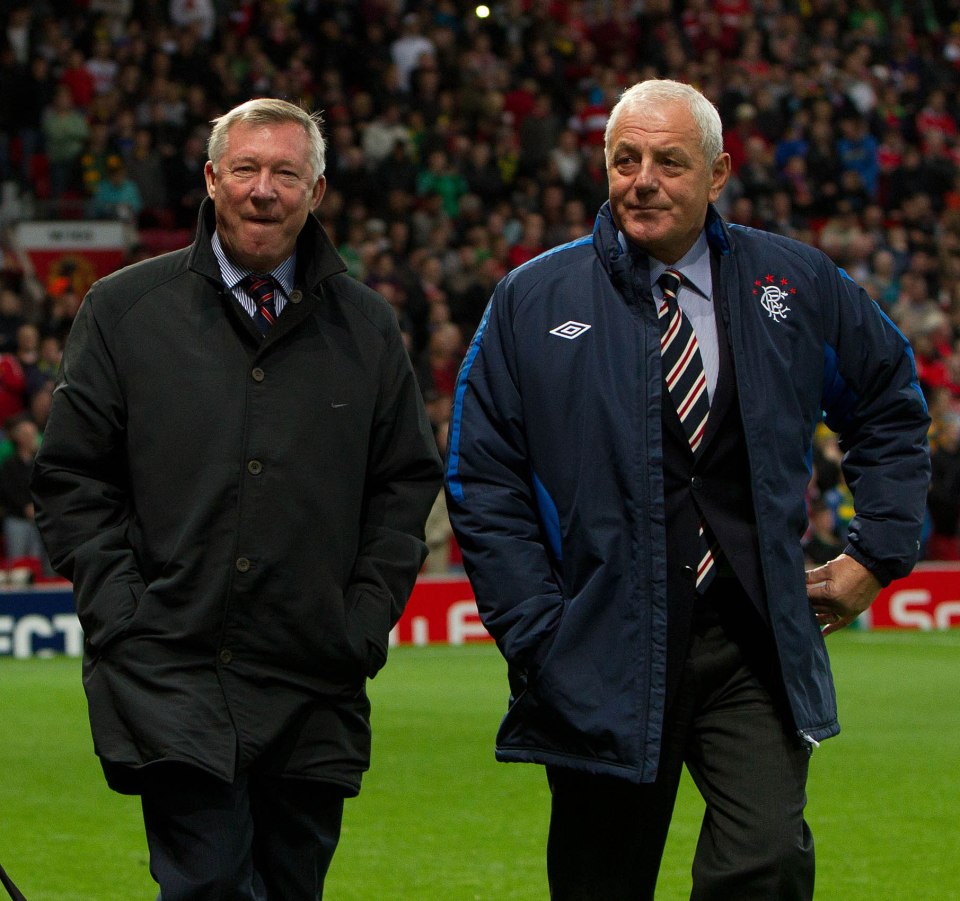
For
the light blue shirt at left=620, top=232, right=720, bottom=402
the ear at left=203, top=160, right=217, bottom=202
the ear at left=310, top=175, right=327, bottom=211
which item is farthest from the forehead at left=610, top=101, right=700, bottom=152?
the ear at left=203, top=160, right=217, bottom=202

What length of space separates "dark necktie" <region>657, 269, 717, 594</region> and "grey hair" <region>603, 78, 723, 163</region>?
1.03 ft

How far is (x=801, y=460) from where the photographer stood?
4152 mm

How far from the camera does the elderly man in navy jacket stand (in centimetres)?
401

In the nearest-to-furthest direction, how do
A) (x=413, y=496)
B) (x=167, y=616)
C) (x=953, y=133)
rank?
(x=167, y=616)
(x=413, y=496)
(x=953, y=133)

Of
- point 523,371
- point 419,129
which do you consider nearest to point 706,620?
point 523,371

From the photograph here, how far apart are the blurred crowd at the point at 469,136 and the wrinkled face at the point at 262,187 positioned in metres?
11.7

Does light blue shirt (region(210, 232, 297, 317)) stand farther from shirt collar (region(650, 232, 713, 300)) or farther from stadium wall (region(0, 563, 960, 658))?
stadium wall (region(0, 563, 960, 658))

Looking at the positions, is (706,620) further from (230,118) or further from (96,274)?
(96,274)

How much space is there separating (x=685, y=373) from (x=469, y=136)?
60.9 feet

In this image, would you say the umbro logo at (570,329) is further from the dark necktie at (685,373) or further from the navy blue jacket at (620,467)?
the dark necktie at (685,373)

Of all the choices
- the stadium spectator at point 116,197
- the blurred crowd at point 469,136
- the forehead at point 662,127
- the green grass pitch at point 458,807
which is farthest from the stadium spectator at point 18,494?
the forehead at point 662,127

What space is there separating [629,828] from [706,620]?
0.52 m

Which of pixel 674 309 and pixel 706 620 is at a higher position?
pixel 674 309

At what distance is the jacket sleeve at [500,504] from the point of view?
403cm
